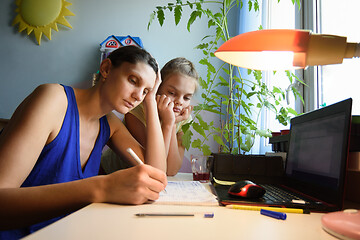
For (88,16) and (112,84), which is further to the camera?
(88,16)

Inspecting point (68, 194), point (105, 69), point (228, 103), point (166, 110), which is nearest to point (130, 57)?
point (105, 69)

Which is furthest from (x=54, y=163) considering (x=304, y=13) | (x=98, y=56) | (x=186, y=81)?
(x=98, y=56)

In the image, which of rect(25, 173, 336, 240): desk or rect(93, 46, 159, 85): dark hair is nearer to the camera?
rect(25, 173, 336, 240): desk

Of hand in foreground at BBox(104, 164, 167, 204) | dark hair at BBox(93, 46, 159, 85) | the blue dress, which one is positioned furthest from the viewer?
dark hair at BBox(93, 46, 159, 85)

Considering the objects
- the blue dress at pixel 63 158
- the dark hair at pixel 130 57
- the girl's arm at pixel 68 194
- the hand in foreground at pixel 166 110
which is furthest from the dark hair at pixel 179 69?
the girl's arm at pixel 68 194

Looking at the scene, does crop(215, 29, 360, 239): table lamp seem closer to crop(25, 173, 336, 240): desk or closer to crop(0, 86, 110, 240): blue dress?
crop(25, 173, 336, 240): desk

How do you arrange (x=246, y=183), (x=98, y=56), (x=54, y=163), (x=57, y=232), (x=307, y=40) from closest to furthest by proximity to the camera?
(x=57, y=232) < (x=307, y=40) < (x=246, y=183) < (x=54, y=163) < (x=98, y=56)

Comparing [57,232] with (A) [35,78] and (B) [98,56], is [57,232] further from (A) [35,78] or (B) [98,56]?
(A) [35,78]

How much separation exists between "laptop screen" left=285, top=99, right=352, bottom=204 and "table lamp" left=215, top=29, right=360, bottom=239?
0.48 feet

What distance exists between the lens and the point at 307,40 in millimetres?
530

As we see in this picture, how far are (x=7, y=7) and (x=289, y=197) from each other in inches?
117

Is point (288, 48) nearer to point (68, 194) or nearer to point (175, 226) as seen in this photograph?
point (175, 226)

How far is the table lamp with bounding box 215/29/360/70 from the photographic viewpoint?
0.48 m


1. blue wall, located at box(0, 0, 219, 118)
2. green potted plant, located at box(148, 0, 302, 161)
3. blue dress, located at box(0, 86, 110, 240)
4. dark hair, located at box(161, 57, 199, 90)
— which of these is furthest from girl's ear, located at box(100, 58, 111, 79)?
blue wall, located at box(0, 0, 219, 118)
